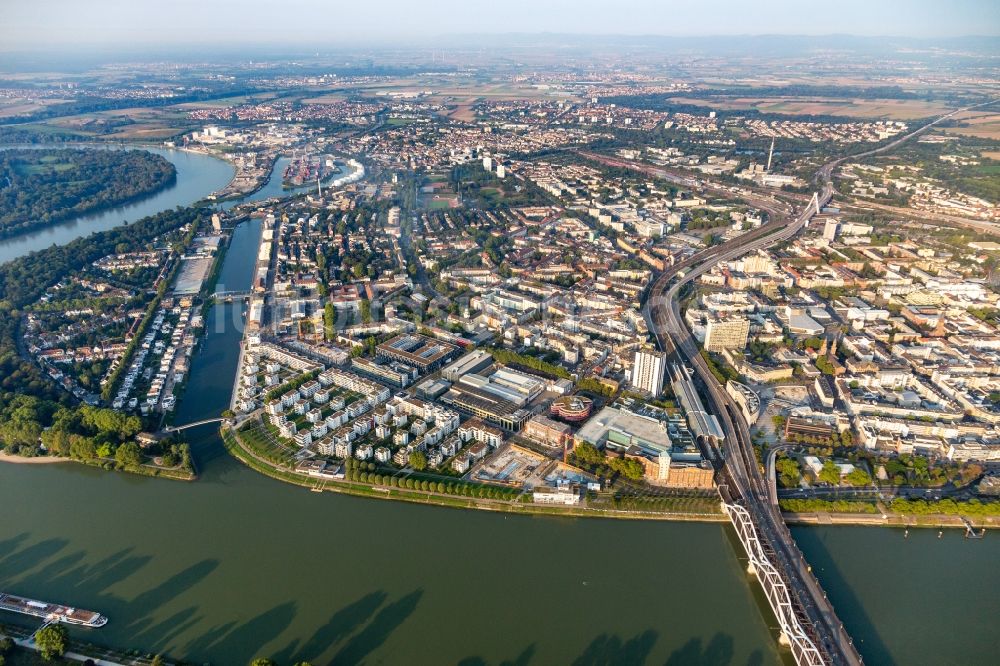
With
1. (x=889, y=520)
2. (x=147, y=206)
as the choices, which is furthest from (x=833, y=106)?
(x=147, y=206)

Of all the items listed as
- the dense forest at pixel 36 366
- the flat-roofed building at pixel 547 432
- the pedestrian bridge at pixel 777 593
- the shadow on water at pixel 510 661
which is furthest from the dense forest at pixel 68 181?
the pedestrian bridge at pixel 777 593

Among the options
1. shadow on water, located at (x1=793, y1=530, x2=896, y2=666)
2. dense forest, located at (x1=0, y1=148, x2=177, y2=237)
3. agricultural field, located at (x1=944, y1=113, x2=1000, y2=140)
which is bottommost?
shadow on water, located at (x1=793, y1=530, x2=896, y2=666)

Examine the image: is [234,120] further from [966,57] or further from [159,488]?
[966,57]

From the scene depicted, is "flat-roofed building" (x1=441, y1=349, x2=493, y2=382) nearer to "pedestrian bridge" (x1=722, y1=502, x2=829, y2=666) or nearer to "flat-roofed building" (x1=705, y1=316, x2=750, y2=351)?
"flat-roofed building" (x1=705, y1=316, x2=750, y2=351)

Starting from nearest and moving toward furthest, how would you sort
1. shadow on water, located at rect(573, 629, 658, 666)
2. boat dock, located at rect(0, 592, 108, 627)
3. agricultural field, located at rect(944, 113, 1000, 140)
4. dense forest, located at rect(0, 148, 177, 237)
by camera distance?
1. shadow on water, located at rect(573, 629, 658, 666)
2. boat dock, located at rect(0, 592, 108, 627)
3. dense forest, located at rect(0, 148, 177, 237)
4. agricultural field, located at rect(944, 113, 1000, 140)

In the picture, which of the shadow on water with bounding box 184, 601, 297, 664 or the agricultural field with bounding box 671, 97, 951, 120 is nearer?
the shadow on water with bounding box 184, 601, 297, 664

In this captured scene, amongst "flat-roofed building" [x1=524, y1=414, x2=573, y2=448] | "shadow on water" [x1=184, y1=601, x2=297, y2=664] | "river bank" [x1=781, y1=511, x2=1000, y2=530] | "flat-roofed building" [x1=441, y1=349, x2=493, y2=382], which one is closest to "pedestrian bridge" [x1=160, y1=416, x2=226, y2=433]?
"flat-roofed building" [x1=441, y1=349, x2=493, y2=382]

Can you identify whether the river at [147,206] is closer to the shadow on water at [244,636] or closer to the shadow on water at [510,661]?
the shadow on water at [244,636]
